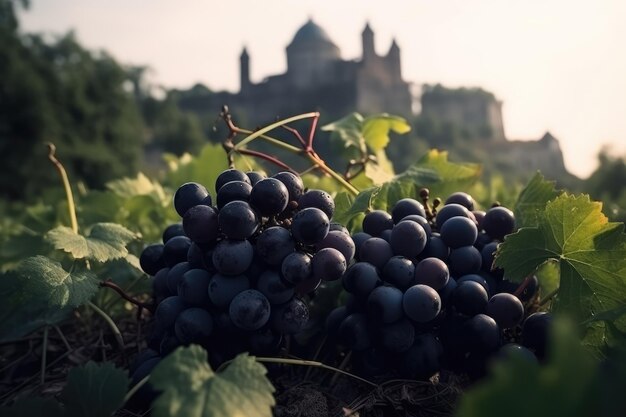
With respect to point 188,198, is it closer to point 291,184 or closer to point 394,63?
point 291,184

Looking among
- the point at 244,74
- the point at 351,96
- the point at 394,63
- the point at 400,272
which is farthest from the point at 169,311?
the point at 244,74

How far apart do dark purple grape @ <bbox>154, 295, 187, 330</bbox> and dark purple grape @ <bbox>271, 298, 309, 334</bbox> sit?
15cm

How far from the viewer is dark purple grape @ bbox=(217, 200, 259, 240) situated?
0.83 metres

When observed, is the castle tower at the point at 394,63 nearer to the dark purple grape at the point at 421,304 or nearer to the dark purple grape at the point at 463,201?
the dark purple grape at the point at 463,201

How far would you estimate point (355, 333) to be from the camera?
877 mm

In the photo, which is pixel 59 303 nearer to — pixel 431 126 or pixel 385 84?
pixel 431 126

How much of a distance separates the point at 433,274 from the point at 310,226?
0.74 ft

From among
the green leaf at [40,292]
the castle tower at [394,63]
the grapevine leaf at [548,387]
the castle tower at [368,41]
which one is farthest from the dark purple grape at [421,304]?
the castle tower at [394,63]

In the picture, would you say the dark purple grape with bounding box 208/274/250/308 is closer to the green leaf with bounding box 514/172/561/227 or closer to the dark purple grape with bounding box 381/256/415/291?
the dark purple grape with bounding box 381/256/415/291

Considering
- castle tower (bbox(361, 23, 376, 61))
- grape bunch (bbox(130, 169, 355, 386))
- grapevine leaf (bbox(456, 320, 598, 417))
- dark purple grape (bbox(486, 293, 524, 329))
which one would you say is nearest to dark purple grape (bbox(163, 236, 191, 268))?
grape bunch (bbox(130, 169, 355, 386))

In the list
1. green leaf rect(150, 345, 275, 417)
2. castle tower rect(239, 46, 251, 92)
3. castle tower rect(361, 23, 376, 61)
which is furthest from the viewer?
castle tower rect(239, 46, 251, 92)

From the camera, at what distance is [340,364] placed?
0.94 meters

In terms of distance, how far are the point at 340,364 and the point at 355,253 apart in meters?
0.20

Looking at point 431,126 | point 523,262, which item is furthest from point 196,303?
point 431,126
